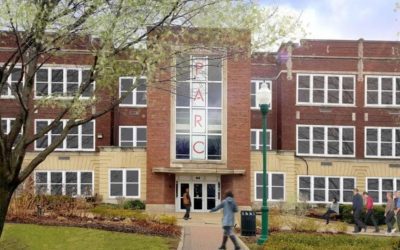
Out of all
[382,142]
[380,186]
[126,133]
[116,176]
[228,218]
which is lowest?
[380,186]

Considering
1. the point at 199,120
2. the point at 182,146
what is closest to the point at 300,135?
the point at 199,120

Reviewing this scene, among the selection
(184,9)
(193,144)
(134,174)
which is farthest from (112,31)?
(134,174)

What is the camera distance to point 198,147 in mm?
42031

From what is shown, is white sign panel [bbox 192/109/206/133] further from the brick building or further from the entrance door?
the entrance door

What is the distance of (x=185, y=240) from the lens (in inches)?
821

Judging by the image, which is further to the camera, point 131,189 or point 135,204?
point 131,189

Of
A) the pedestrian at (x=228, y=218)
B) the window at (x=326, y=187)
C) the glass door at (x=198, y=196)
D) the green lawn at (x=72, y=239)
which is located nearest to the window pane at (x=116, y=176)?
the glass door at (x=198, y=196)

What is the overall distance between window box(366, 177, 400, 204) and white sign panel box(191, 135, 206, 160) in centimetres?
1379

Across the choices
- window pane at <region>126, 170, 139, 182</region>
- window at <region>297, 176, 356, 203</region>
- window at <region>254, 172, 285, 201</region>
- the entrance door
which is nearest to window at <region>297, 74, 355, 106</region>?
window at <region>297, 176, 356, 203</region>

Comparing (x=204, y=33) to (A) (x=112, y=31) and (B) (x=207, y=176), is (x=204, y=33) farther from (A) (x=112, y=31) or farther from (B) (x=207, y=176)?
(B) (x=207, y=176)

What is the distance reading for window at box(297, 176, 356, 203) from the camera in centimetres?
4816

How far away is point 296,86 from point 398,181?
10250mm

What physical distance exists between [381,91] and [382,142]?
3833mm

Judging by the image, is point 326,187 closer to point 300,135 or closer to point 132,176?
point 300,135
